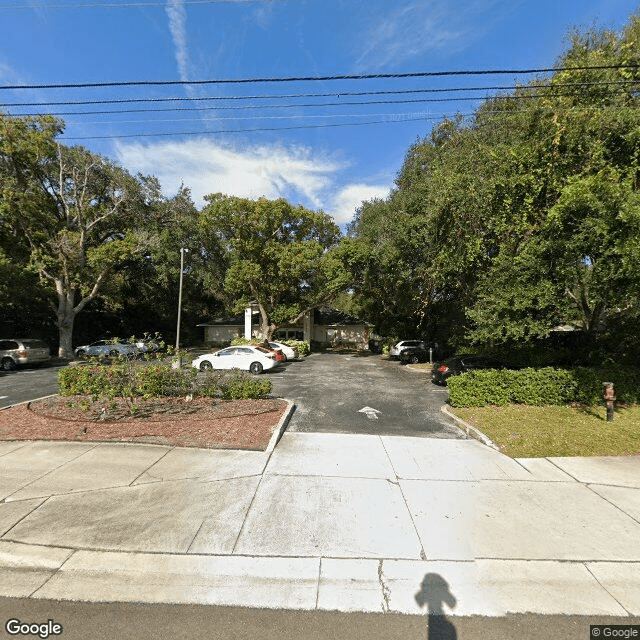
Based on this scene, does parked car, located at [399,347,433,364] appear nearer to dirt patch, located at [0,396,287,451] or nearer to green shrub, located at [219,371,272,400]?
green shrub, located at [219,371,272,400]

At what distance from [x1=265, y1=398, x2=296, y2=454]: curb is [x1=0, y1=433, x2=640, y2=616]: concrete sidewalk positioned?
0.35 m

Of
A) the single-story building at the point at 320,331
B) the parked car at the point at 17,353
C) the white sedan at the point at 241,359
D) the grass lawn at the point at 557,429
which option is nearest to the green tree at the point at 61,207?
the parked car at the point at 17,353

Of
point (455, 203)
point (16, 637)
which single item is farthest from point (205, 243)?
point (16, 637)

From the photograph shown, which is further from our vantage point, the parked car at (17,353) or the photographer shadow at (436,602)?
the parked car at (17,353)

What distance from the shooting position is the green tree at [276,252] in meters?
27.8

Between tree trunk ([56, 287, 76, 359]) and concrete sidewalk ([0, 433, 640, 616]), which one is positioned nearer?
concrete sidewalk ([0, 433, 640, 616])

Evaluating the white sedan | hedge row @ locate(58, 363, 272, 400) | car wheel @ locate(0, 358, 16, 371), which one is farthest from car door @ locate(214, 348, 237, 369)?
car wheel @ locate(0, 358, 16, 371)

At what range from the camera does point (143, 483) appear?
5688 millimetres

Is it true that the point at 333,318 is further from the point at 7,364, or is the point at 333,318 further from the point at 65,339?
the point at 7,364

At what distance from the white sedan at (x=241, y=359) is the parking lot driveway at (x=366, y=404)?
132cm

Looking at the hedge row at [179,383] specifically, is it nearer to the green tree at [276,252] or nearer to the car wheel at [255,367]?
the car wheel at [255,367]

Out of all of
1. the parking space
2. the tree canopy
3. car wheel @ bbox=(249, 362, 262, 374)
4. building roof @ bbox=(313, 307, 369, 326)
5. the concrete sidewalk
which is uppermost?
the tree canopy

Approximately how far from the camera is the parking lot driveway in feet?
29.8

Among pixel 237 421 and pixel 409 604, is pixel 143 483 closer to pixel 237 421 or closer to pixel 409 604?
pixel 237 421
